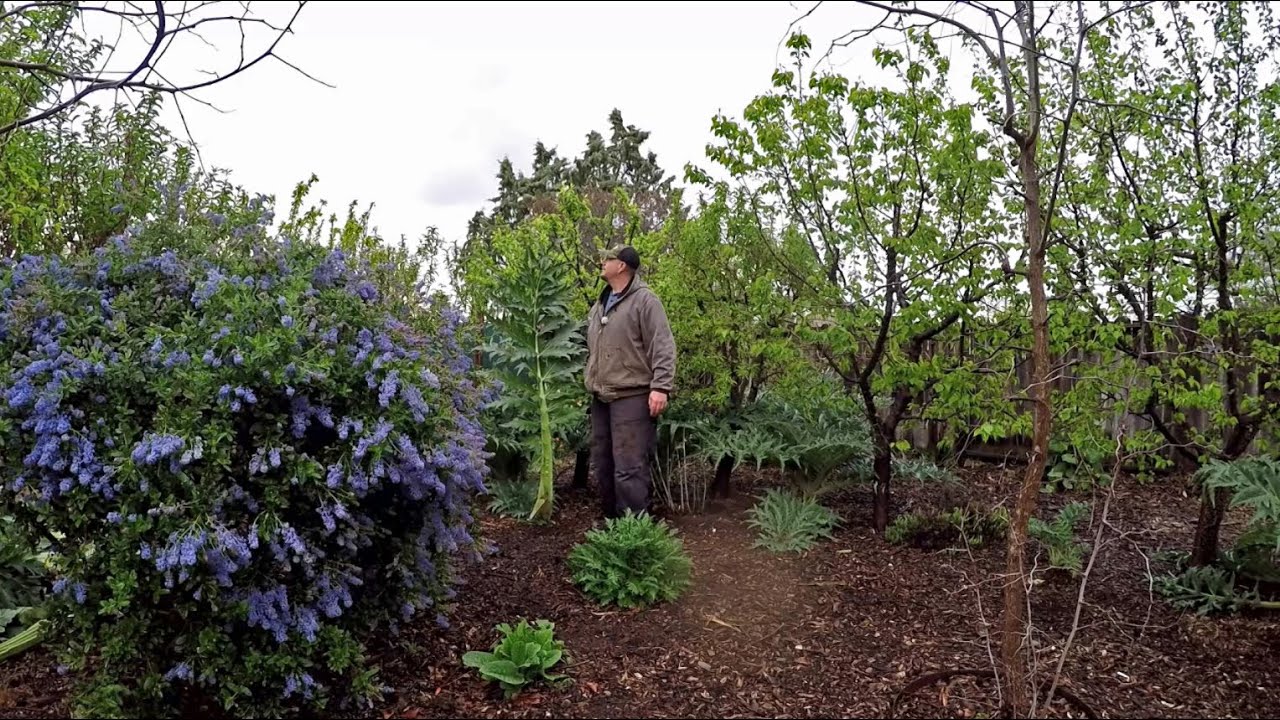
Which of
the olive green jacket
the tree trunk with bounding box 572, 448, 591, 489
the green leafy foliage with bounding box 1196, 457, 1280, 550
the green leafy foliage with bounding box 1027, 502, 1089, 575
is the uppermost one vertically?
the olive green jacket

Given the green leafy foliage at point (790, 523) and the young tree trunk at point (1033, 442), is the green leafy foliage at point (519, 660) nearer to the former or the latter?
the young tree trunk at point (1033, 442)

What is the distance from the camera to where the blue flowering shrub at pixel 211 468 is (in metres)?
2.67

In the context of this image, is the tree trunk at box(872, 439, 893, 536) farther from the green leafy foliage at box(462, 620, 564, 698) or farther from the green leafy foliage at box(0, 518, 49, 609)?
the green leafy foliage at box(0, 518, 49, 609)

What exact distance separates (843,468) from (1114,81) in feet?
8.57

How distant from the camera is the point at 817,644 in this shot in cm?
366

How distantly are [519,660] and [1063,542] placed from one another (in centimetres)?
298

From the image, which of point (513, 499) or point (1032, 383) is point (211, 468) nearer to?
point (1032, 383)

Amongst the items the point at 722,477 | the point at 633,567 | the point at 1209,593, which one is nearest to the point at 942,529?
the point at 1209,593

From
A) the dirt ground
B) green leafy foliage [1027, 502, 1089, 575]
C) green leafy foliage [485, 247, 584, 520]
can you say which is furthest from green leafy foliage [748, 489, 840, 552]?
green leafy foliage [485, 247, 584, 520]

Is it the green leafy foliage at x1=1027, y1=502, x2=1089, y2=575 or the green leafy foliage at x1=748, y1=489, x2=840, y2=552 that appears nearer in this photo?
the green leafy foliage at x1=1027, y1=502, x2=1089, y2=575

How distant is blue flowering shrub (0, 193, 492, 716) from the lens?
105 inches

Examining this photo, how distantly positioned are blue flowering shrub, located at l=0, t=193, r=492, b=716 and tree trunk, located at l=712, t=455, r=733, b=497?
292cm

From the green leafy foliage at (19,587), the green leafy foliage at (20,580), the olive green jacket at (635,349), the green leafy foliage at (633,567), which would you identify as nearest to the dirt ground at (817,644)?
the green leafy foliage at (633,567)

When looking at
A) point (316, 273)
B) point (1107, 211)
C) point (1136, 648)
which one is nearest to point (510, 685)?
point (316, 273)
